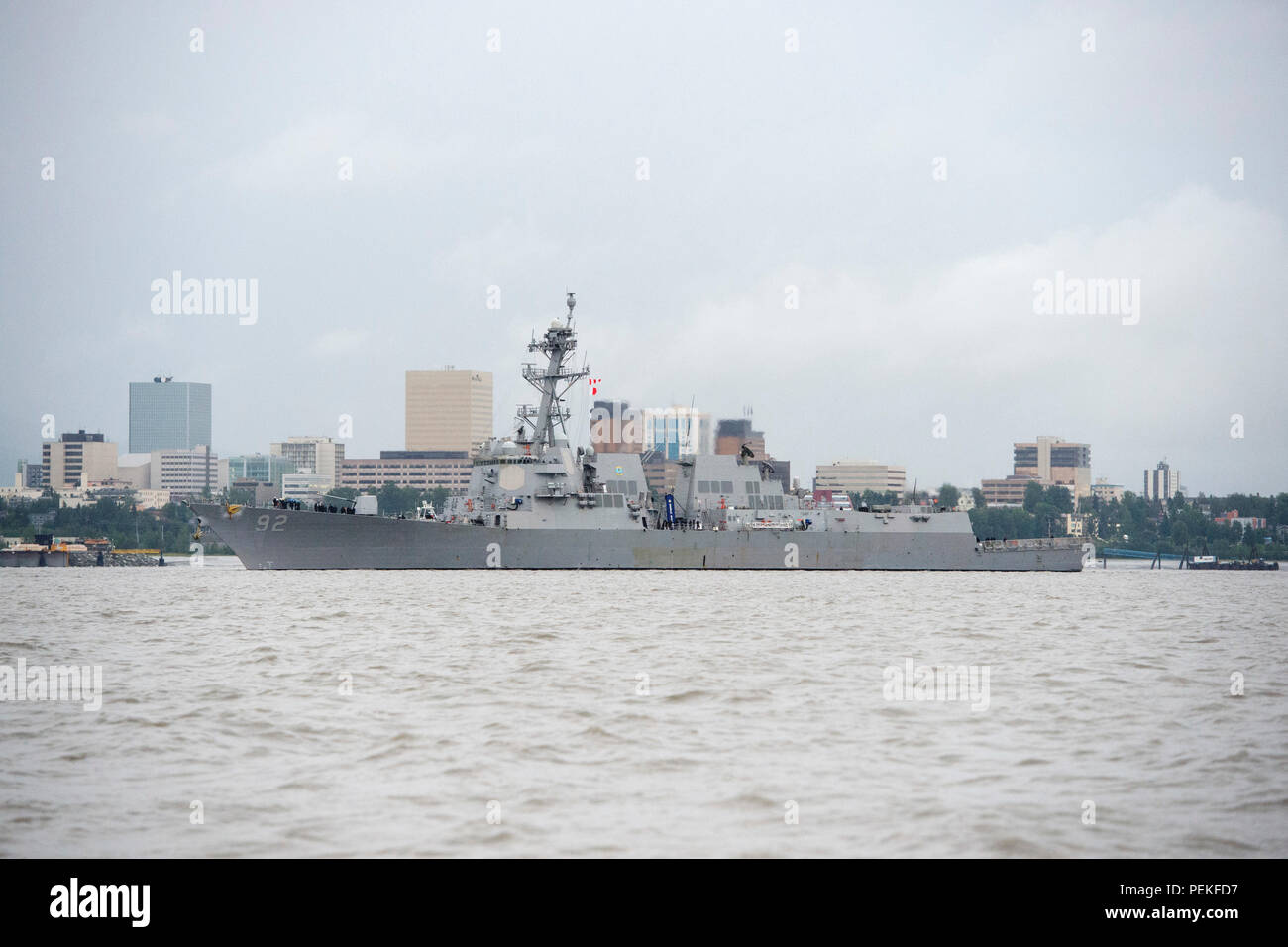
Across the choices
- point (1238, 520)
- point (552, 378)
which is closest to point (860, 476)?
point (1238, 520)

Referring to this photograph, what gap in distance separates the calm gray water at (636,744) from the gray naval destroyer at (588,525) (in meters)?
25.9

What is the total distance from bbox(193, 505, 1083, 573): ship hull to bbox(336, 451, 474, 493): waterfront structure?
366 ft

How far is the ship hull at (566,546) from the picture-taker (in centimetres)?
5144

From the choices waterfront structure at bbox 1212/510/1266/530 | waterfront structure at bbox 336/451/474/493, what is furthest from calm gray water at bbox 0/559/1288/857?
waterfront structure at bbox 336/451/474/493

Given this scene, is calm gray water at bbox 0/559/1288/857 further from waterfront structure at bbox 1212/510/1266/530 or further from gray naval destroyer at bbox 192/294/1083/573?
waterfront structure at bbox 1212/510/1266/530

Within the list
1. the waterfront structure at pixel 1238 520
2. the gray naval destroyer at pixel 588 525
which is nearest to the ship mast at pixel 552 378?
the gray naval destroyer at pixel 588 525

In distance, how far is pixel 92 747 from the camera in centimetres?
1196

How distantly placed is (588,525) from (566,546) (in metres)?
1.56

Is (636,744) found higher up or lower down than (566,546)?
lower down

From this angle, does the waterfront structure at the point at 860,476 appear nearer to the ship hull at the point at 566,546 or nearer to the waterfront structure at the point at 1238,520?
the waterfront structure at the point at 1238,520

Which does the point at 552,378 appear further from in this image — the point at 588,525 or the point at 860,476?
the point at 860,476

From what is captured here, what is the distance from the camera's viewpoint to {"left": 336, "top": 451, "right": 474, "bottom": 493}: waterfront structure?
555 feet

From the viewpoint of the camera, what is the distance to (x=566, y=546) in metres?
54.2

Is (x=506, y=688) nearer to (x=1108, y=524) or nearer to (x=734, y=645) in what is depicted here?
(x=734, y=645)
